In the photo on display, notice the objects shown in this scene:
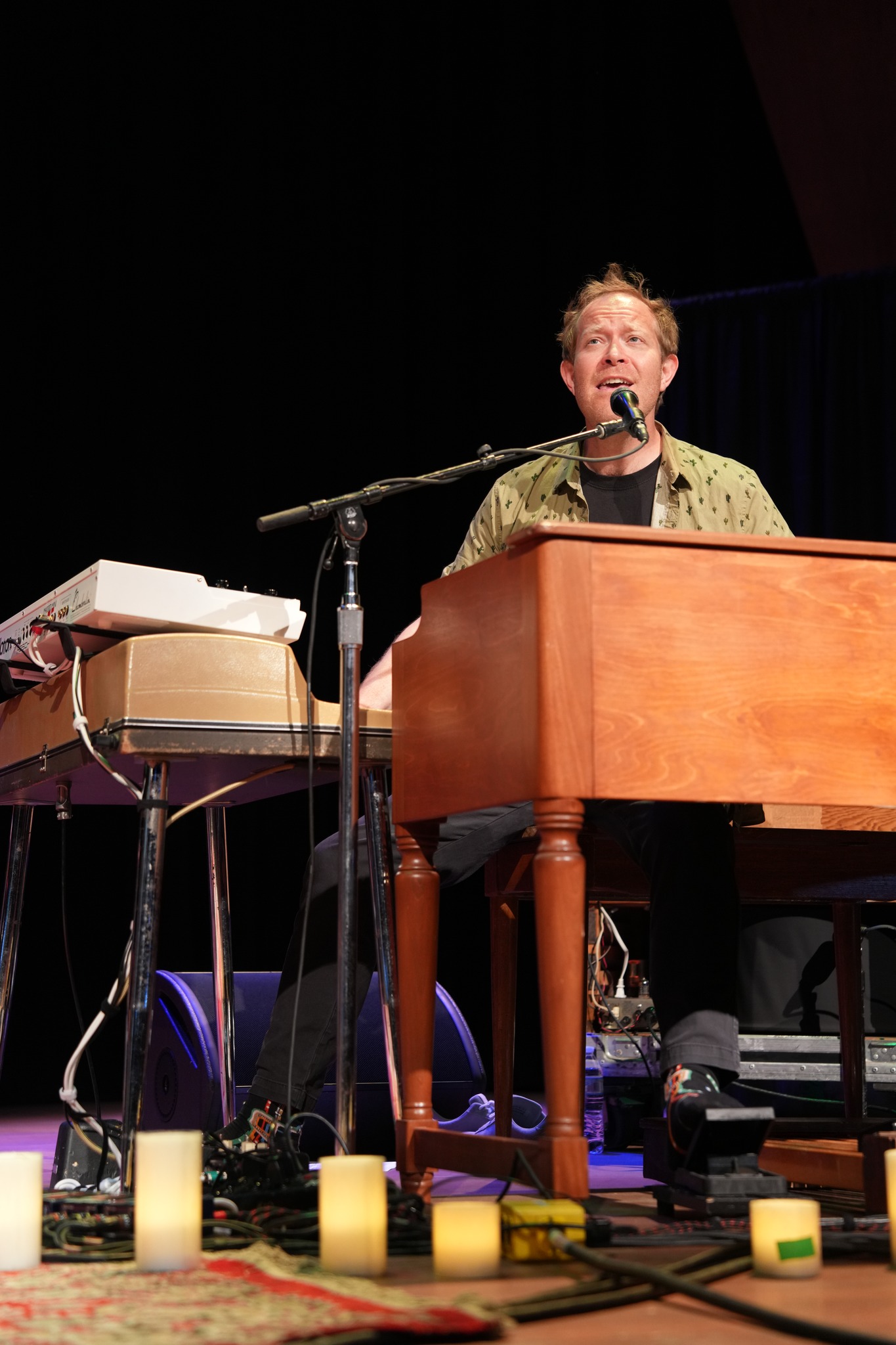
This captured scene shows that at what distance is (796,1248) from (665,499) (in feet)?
5.53

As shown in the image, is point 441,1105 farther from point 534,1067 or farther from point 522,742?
point 534,1067

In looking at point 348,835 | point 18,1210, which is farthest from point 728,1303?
point 348,835

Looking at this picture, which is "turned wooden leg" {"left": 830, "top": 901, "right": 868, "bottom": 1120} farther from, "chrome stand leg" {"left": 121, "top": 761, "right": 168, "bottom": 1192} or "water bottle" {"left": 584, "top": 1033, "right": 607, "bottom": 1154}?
"chrome stand leg" {"left": 121, "top": 761, "right": 168, "bottom": 1192}

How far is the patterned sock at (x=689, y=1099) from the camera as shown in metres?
1.79

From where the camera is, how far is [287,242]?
4.86 m

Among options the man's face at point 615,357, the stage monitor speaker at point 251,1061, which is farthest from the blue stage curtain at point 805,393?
the stage monitor speaker at point 251,1061

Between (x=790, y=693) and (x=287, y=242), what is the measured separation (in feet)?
11.4

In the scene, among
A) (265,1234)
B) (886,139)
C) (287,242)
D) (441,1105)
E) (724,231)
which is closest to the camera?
(265,1234)

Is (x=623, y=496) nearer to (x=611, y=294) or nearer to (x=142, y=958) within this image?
(x=611, y=294)

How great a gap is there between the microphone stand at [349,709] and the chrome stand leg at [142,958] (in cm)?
25

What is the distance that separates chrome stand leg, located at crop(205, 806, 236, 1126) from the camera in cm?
268

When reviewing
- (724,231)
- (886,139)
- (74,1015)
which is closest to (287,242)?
(724,231)

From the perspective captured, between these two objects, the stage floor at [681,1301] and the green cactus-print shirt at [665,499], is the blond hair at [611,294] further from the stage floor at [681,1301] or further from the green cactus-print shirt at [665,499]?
the stage floor at [681,1301]

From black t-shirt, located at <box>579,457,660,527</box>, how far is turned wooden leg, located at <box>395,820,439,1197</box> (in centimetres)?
93
